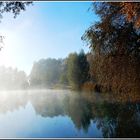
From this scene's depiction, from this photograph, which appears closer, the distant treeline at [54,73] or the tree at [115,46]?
the distant treeline at [54,73]

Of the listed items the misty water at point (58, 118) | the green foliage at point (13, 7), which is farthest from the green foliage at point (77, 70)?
the green foliage at point (13, 7)

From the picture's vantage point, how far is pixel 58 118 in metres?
7.61

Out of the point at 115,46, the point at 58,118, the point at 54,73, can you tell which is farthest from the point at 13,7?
the point at 58,118

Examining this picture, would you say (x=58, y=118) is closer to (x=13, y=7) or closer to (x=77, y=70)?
(x=77, y=70)

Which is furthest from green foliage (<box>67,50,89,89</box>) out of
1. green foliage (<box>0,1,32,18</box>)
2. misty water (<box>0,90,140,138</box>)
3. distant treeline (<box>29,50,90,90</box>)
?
green foliage (<box>0,1,32,18</box>)

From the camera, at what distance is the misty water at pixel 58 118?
6379 millimetres

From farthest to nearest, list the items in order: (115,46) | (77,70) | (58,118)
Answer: (58,118)
(77,70)
(115,46)

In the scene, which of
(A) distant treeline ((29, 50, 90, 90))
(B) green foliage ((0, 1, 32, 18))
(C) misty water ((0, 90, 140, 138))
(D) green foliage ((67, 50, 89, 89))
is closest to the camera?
(B) green foliage ((0, 1, 32, 18))

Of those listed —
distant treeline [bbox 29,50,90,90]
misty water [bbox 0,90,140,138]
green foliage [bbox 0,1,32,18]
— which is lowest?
misty water [bbox 0,90,140,138]

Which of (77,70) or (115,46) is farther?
(77,70)

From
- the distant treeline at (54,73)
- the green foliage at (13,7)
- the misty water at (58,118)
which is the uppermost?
the green foliage at (13,7)

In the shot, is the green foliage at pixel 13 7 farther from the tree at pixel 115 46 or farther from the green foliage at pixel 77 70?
the tree at pixel 115 46

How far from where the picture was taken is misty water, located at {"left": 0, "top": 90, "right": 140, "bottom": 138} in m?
6.38

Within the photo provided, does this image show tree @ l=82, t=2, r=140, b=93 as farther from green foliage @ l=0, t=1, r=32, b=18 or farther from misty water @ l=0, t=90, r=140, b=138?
green foliage @ l=0, t=1, r=32, b=18
